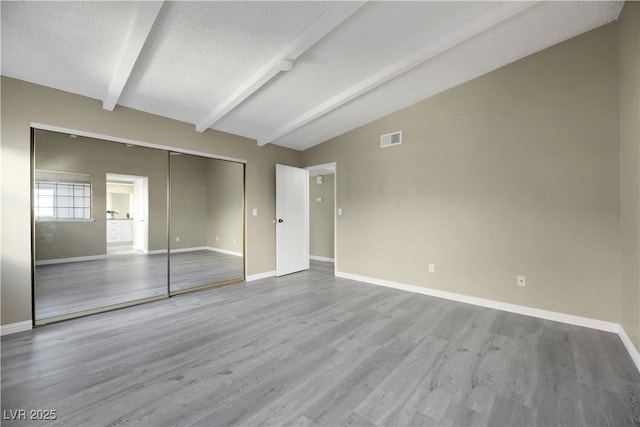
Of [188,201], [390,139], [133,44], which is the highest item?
[133,44]

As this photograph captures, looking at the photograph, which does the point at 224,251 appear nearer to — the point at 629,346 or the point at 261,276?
the point at 261,276

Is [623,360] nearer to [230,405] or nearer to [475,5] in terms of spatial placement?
[230,405]

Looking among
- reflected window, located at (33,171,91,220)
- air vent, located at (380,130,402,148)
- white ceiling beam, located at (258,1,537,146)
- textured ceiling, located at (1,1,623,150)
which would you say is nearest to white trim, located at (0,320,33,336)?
reflected window, located at (33,171,91,220)

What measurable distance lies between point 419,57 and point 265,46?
5.42ft

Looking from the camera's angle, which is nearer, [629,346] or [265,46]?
[629,346]

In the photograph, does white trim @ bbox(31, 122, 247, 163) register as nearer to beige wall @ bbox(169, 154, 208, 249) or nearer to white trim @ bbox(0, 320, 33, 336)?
beige wall @ bbox(169, 154, 208, 249)

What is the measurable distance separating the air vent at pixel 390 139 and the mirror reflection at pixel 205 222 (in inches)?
99.0

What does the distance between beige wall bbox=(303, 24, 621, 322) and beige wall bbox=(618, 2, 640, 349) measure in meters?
0.15

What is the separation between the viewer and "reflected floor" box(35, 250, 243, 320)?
3.04 metres

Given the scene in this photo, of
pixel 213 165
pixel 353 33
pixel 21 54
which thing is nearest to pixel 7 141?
pixel 21 54

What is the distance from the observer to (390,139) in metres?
4.25

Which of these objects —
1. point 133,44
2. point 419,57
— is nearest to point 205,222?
point 133,44

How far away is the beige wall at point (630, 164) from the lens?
213 cm

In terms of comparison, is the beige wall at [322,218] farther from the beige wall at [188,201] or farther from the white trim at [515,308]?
the beige wall at [188,201]
